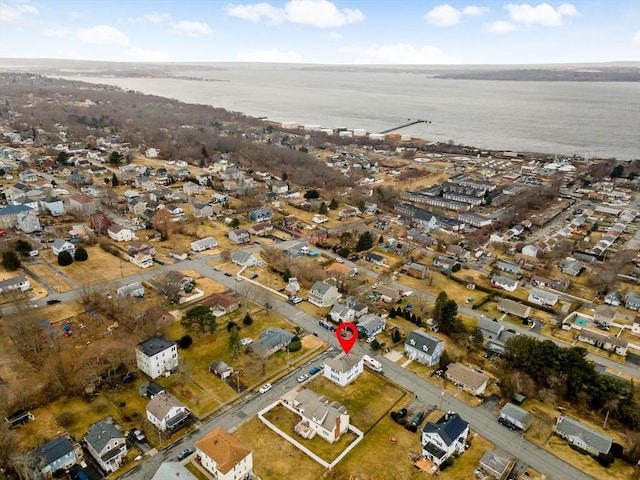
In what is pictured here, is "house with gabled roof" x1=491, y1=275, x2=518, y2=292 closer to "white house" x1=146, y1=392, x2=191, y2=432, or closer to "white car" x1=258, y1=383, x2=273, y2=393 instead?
"white car" x1=258, y1=383, x2=273, y2=393

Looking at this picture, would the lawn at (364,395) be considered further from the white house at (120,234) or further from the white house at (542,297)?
the white house at (120,234)

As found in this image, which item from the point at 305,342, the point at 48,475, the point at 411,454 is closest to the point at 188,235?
the point at 305,342

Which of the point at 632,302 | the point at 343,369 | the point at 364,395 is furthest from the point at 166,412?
the point at 632,302

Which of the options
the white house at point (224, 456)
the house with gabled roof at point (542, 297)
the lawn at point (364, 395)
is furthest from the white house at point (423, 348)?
the house with gabled roof at point (542, 297)

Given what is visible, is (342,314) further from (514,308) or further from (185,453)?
(185,453)

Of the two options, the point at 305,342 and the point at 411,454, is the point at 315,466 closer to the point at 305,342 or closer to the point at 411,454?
the point at 411,454

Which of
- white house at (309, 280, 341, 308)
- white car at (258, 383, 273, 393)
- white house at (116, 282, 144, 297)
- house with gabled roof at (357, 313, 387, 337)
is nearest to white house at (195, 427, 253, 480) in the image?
white car at (258, 383, 273, 393)
